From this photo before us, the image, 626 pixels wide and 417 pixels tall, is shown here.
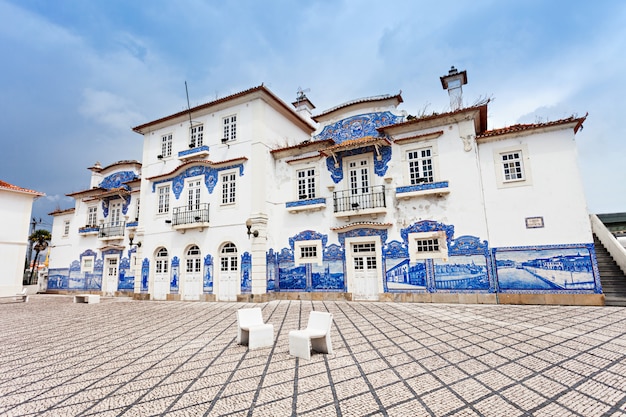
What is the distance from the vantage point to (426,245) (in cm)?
1291

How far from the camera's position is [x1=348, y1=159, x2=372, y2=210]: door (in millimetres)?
13961

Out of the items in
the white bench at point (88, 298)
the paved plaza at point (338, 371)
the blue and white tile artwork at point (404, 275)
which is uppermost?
the blue and white tile artwork at point (404, 275)

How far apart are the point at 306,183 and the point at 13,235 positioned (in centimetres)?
1971

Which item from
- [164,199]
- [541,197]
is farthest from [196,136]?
[541,197]

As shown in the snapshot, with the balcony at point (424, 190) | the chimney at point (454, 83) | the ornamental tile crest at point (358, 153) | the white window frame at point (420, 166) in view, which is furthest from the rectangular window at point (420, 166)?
the chimney at point (454, 83)

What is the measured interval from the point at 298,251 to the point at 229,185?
4637mm

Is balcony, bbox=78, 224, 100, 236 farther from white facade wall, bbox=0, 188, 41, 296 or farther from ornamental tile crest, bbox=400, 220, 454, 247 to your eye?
ornamental tile crest, bbox=400, 220, 454, 247

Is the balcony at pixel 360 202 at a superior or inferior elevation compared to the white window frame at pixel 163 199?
inferior

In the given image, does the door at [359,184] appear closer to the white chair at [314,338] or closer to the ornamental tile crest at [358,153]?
the ornamental tile crest at [358,153]

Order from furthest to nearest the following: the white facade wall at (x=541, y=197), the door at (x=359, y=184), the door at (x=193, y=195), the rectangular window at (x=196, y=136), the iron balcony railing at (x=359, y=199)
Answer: the rectangular window at (x=196, y=136) < the door at (x=193, y=195) < the door at (x=359, y=184) < the iron balcony railing at (x=359, y=199) < the white facade wall at (x=541, y=197)

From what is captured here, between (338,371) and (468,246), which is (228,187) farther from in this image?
(338,371)

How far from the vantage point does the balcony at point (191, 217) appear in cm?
1597

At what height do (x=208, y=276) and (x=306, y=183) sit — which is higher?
(x=306, y=183)

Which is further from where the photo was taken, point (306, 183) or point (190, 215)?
point (190, 215)
